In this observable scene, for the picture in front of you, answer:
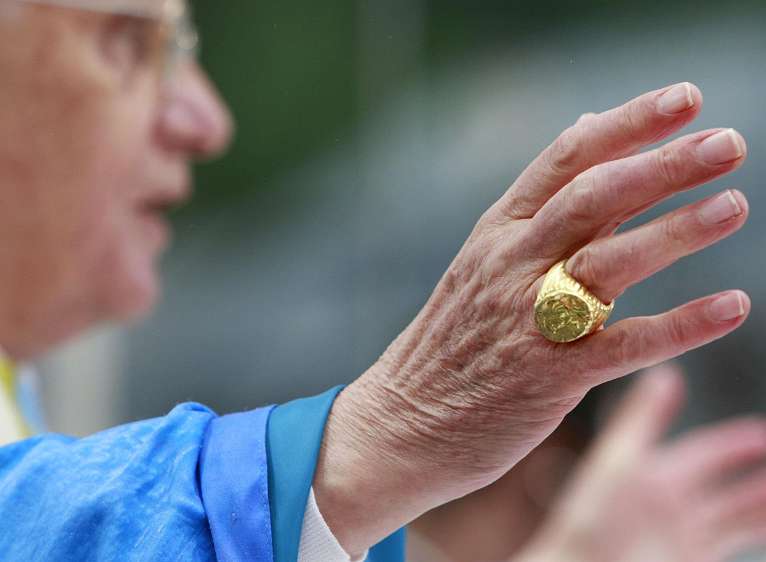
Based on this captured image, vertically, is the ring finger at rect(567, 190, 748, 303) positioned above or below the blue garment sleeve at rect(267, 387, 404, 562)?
above

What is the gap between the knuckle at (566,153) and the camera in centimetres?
41

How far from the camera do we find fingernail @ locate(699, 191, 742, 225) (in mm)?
384

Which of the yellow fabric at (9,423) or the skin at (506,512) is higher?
the yellow fabric at (9,423)

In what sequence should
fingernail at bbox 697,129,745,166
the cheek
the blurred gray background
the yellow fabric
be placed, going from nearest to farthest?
fingernail at bbox 697,129,745,166 → the yellow fabric → the blurred gray background → the cheek

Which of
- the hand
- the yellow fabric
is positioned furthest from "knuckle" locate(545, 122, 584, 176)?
the hand

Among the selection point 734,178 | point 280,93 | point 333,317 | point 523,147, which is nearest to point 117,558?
point 523,147

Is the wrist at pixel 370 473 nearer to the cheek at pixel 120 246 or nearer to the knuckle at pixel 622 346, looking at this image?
the knuckle at pixel 622 346

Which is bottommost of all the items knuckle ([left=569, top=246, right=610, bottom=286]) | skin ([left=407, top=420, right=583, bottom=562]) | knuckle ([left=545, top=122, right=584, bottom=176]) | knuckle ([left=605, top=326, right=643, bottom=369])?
skin ([left=407, top=420, right=583, bottom=562])

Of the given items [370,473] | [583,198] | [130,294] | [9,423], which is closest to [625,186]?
[583,198]

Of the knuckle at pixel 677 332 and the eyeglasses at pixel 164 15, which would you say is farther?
the eyeglasses at pixel 164 15

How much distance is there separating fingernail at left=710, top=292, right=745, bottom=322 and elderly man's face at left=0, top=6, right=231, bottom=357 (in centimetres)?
57

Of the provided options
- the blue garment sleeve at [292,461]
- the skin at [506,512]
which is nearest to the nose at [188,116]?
the skin at [506,512]

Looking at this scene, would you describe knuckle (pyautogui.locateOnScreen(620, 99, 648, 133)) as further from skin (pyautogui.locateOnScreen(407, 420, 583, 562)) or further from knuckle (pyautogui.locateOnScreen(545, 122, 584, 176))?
skin (pyautogui.locateOnScreen(407, 420, 583, 562))

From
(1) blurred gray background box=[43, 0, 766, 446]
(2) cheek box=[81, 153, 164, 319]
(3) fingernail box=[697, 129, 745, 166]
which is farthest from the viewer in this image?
(2) cheek box=[81, 153, 164, 319]
